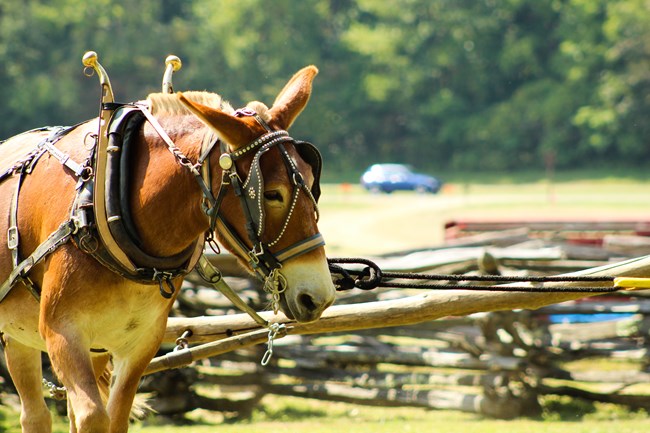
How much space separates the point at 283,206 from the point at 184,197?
1.62ft

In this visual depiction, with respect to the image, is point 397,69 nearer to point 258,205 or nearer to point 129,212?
point 129,212

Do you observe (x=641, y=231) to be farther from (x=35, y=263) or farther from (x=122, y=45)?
(x=122, y=45)

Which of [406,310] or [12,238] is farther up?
[12,238]

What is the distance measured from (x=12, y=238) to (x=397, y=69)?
61.7 metres

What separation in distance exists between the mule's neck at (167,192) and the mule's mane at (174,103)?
0.05 metres

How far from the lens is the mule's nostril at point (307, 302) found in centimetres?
409

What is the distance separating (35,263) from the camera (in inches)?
177

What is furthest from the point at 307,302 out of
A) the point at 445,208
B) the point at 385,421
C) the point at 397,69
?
the point at 397,69

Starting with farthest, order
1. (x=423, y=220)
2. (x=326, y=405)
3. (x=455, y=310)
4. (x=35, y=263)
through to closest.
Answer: (x=423, y=220) → (x=326, y=405) → (x=455, y=310) → (x=35, y=263)

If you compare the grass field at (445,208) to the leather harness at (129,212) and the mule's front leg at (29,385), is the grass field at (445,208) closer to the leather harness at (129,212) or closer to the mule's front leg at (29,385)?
the mule's front leg at (29,385)

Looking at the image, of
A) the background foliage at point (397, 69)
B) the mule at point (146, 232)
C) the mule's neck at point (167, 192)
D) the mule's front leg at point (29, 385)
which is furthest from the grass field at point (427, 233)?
the background foliage at point (397, 69)

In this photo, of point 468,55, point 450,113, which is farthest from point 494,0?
point 450,113

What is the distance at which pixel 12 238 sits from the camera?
4688mm

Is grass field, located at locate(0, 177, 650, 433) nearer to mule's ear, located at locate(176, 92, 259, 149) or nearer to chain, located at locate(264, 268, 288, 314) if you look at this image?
chain, located at locate(264, 268, 288, 314)
